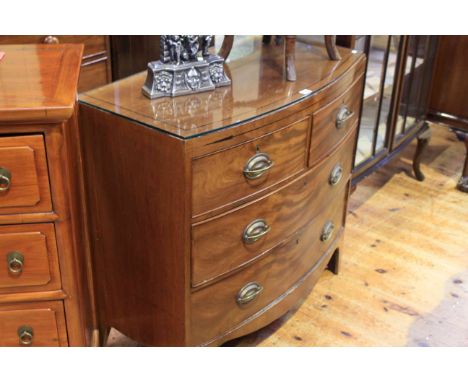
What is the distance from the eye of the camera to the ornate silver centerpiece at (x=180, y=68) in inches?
60.2

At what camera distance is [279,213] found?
1727mm

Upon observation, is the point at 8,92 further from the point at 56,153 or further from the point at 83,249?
the point at 83,249

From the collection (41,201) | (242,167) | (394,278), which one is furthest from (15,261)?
(394,278)

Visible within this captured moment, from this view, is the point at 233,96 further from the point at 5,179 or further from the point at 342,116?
the point at 5,179

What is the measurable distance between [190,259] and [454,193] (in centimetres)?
193

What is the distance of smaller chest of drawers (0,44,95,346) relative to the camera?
3.91ft

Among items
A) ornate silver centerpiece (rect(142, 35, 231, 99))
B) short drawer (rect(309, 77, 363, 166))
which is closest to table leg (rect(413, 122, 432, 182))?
short drawer (rect(309, 77, 363, 166))

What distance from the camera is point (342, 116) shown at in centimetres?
191

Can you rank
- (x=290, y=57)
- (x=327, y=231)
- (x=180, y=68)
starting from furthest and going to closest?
1. (x=327, y=231)
2. (x=290, y=57)
3. (x=180, y=68)

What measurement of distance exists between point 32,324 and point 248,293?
613 millimetres

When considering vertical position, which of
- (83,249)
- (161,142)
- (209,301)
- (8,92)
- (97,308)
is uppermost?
(8,92)

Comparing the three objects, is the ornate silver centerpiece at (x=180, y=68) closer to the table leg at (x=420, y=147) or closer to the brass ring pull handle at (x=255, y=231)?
the brass ring pull handle at (x=255, y=231)

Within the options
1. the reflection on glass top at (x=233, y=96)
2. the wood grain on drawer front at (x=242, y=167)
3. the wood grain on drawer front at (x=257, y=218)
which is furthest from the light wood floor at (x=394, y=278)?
the reflection on glass top at (x=233, y=96)
